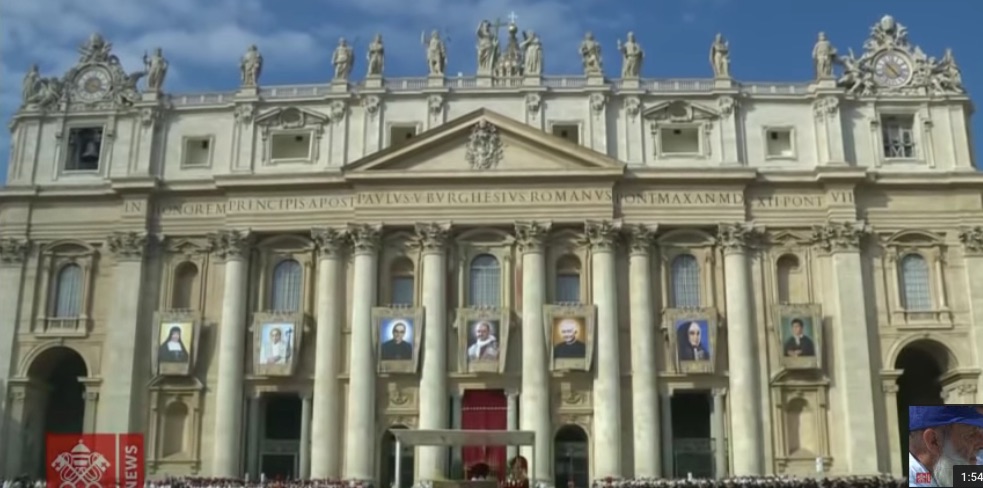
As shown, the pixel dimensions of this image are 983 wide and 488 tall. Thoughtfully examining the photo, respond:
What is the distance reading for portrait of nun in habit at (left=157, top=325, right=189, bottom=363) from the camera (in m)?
44.3

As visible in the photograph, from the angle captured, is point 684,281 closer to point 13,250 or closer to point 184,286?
point 184,286

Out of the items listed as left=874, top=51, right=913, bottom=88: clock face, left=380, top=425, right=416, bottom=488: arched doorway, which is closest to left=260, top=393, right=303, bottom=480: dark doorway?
left=380, top=425, right=416, bottom=488: arched doorway

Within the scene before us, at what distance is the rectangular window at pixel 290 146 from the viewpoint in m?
47.5

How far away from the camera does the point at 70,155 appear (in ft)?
160

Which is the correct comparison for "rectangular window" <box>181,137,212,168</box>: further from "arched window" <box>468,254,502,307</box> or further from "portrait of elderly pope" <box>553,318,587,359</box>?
"portrait of elderly pope" <box>553,318,587,359</box>

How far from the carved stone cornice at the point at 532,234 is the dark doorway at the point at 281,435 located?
11.6 m

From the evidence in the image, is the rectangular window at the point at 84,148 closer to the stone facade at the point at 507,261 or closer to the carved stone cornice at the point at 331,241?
the stone facade at the point at 507,261

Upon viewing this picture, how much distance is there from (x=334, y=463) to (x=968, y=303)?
88.0 ft

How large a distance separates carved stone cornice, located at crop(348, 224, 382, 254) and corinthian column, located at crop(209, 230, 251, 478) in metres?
4.69

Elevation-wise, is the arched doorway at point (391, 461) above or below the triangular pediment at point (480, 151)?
below

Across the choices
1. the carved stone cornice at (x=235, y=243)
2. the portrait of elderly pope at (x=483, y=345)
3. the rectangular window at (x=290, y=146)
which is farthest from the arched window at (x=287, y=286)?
the portrait of elderly pope at (x=483, y=345)

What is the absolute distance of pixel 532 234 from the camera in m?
44.6

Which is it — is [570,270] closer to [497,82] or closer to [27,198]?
[497,82]
